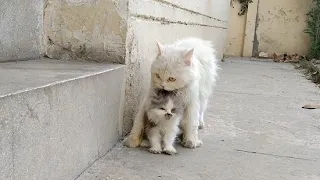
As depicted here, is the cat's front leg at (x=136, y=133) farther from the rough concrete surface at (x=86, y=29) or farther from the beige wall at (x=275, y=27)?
the beige wall at (x=275, y=27)

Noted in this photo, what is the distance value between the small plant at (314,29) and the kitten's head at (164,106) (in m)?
7.61

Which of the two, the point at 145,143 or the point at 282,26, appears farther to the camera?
the point at 282,26

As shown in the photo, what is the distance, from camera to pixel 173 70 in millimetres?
2209

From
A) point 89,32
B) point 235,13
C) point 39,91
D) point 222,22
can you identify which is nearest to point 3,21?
point 89,32

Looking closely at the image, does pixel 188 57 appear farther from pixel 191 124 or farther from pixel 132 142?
pixel 132 142

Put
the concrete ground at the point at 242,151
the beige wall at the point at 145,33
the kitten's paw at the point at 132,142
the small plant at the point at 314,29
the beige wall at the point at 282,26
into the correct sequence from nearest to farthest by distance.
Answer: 1. the concrete ground at the point at 242,151
2. the kitten's paw at the point at 132,142
3. the beige wall at the point at 145,33
4. the small plant at the point at 314,29
5. the beige wall at the point at 282,26

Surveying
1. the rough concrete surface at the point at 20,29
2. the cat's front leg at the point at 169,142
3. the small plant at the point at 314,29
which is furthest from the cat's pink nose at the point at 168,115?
the small plant at the point at 314,29

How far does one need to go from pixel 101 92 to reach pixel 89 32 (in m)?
0.46

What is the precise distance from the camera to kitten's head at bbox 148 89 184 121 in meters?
2.17

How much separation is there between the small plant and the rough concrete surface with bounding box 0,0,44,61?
25.7 ft

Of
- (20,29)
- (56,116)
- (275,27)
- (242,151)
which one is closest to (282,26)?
(275,27)

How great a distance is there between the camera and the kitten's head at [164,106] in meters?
2.17

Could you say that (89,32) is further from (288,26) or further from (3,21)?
(288,26)

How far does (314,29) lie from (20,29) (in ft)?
27.4
